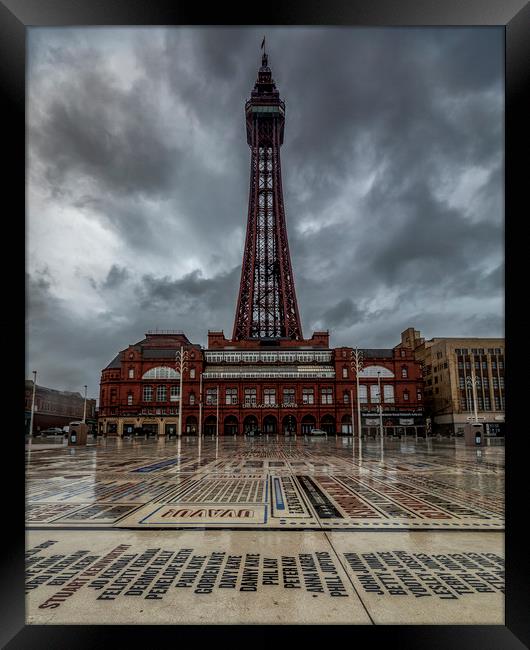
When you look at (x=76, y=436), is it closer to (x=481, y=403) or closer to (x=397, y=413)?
(x=397, y=413)

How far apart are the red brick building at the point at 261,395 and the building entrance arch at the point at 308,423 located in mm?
173

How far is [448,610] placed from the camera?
4.58 meters

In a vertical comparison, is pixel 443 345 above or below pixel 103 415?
above

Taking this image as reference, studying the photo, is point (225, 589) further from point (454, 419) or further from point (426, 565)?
point (454, 419)

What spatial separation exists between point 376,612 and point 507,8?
202 inches

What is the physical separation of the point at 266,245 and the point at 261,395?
123 ft

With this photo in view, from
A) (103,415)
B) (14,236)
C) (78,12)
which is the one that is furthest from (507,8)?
(103,415)

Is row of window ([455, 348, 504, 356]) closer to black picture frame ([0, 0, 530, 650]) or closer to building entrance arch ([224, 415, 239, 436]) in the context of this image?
building entrance arch ([224, 415, 239, 436])

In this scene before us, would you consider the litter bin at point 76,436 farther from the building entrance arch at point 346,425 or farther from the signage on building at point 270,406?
the building entrance arch at point 346,425

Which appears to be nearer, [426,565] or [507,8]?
[507,8]

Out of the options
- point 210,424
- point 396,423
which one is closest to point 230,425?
point 210,424

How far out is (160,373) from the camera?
8588cm

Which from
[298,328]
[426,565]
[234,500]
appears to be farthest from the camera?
[298,328]

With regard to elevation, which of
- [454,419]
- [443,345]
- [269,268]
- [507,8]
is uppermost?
[269,268]
